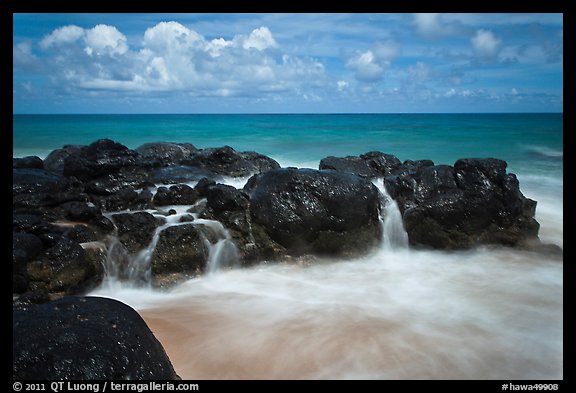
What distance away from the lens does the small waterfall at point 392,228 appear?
9.46m

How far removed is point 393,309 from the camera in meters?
6.79

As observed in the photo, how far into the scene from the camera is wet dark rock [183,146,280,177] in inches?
534

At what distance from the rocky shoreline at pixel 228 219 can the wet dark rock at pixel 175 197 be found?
0.07ft

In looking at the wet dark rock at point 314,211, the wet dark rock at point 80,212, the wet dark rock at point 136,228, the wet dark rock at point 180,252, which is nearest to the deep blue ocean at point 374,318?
the wet dark rock at point 180,252

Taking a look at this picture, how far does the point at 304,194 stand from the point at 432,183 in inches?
123

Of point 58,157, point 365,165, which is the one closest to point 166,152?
point 58,157

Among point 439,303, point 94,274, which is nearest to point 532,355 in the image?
point 439,303

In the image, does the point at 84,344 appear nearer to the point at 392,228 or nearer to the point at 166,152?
the point at 392,228

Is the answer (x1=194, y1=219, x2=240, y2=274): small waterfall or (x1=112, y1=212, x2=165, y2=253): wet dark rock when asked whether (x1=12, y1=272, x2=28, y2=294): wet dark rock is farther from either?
(x1=194, y1=219, x2=240, y2=274): small waterfall

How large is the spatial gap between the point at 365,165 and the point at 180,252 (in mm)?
6740

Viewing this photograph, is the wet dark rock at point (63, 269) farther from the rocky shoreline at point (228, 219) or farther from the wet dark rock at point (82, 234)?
the wet dark rock at point (82, 234)

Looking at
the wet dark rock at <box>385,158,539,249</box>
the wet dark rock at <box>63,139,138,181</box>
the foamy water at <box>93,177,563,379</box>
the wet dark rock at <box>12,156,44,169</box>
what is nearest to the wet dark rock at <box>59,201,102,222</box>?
the foamy water at <box>93,177,563,379</box>
